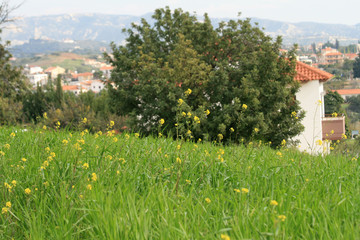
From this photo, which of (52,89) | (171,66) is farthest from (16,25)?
(52,89)

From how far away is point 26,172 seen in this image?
3.82 m

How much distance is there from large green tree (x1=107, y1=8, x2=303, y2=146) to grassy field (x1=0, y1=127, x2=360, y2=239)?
1540cm

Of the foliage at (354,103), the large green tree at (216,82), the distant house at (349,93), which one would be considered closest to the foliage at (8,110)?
the large green tree at (216,82)

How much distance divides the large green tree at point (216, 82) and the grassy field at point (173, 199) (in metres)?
15.4

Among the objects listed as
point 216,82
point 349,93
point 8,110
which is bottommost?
point 349,93

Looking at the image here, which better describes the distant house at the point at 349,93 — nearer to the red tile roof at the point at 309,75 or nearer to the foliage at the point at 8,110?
the red tile roof at the point at 309,75

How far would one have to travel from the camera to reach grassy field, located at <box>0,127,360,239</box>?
2412 mm

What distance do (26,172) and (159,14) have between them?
80.4ft

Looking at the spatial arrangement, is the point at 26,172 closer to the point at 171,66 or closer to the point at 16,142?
the point at 16,142

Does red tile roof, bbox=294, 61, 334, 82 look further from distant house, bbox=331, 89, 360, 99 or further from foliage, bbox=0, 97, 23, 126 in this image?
distant house, bbox=331, 89, 360, 99

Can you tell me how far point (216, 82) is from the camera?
72.7ft

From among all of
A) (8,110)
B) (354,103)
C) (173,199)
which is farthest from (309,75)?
(354,103)

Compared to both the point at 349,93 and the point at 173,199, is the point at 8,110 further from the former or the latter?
the point at 349,93

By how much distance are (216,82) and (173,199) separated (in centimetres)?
1951
